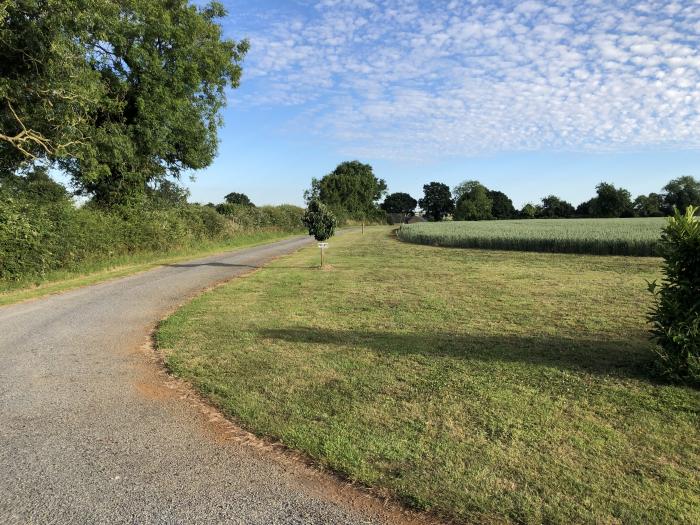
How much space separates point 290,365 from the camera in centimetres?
551

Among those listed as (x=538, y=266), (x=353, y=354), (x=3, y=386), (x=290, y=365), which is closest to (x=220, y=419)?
(x=290, y=365)

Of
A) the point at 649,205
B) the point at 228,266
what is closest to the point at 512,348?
the point at 228,266

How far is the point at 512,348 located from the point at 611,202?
9552 centimetres

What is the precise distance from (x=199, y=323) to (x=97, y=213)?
39.2ft

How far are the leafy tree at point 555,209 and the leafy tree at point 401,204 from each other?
38.0 metres

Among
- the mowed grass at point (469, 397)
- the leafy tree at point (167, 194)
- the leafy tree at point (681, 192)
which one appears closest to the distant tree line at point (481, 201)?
the leafy tree at point (681, 192)

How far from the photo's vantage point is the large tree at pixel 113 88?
13789mm

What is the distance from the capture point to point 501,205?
126m

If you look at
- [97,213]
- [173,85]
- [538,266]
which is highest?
[173,85]

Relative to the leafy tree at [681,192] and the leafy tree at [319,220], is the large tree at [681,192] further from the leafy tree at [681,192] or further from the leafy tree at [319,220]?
the leafy tree at [319,220]

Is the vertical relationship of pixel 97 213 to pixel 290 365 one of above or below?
above

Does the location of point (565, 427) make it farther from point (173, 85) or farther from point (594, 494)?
point (173, 85)

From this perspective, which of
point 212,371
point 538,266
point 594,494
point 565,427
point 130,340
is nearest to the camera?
point 594,494

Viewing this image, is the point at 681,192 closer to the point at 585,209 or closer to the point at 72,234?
the point at 585,209
